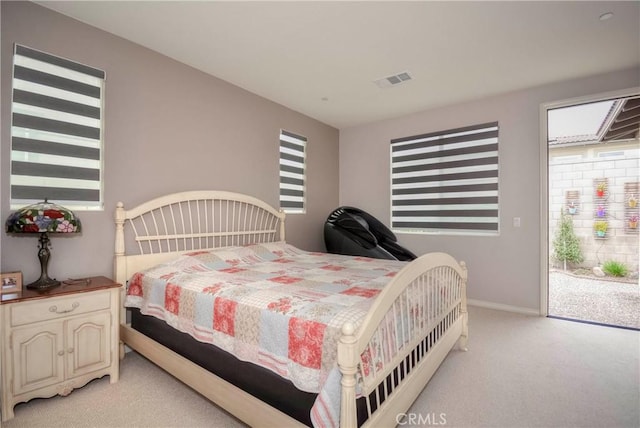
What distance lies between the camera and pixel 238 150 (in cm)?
337

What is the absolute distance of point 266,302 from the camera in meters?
1.56

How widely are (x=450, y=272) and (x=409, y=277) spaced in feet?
3.09

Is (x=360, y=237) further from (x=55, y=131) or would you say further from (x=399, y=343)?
(x=55, y=131)

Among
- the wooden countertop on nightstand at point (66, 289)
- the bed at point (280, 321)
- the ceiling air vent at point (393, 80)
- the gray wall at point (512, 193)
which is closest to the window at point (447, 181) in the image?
the gray wall at point (512, 193)

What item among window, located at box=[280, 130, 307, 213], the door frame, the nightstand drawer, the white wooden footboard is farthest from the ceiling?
the nightstand drawer

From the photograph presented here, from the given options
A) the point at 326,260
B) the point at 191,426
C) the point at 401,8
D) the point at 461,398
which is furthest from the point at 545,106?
the point at 191,426

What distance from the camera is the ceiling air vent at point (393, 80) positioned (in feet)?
10.2

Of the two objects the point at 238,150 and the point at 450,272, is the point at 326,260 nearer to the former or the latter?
the point at 450,272

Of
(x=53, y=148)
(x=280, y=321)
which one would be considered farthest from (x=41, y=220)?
(x=280, y=321)

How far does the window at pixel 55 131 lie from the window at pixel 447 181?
3.65 m

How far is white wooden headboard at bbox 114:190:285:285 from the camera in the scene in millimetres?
2408

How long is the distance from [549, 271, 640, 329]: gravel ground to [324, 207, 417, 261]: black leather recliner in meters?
1.94

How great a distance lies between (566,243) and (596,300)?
1329 millimetres

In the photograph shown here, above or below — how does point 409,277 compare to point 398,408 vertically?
above
